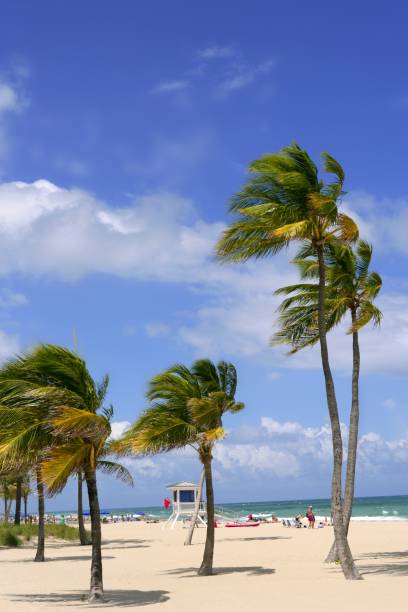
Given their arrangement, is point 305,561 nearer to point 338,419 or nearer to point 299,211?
point 338,419

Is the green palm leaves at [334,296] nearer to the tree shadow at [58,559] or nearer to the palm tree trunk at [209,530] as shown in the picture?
the palm tree trunk at [209,530]

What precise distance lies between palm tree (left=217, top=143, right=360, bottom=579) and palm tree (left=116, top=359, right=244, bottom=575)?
10.2 ft

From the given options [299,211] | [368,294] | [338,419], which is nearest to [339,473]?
[338,419]

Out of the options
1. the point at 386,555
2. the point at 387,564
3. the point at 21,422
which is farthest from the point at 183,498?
the point at 21,422

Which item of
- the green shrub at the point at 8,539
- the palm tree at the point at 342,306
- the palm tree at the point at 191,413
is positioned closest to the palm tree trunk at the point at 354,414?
the palm tree at the point at 342,306

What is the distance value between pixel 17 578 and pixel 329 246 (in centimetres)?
1238

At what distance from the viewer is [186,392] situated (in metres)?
18.5

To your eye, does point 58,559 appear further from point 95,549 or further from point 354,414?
A: point 354,414

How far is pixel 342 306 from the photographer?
20641 millimetres

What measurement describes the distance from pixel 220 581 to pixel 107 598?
3.57 metres

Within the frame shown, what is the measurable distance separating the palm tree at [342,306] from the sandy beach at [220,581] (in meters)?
2.54

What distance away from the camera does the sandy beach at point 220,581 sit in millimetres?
13367

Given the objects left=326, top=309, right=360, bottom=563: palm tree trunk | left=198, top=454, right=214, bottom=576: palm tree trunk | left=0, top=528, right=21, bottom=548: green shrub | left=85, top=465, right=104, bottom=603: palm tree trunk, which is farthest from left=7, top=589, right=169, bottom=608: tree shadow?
left=0, top=528, right=21, bottom=548: green shrub

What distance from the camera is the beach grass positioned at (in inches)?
1306
